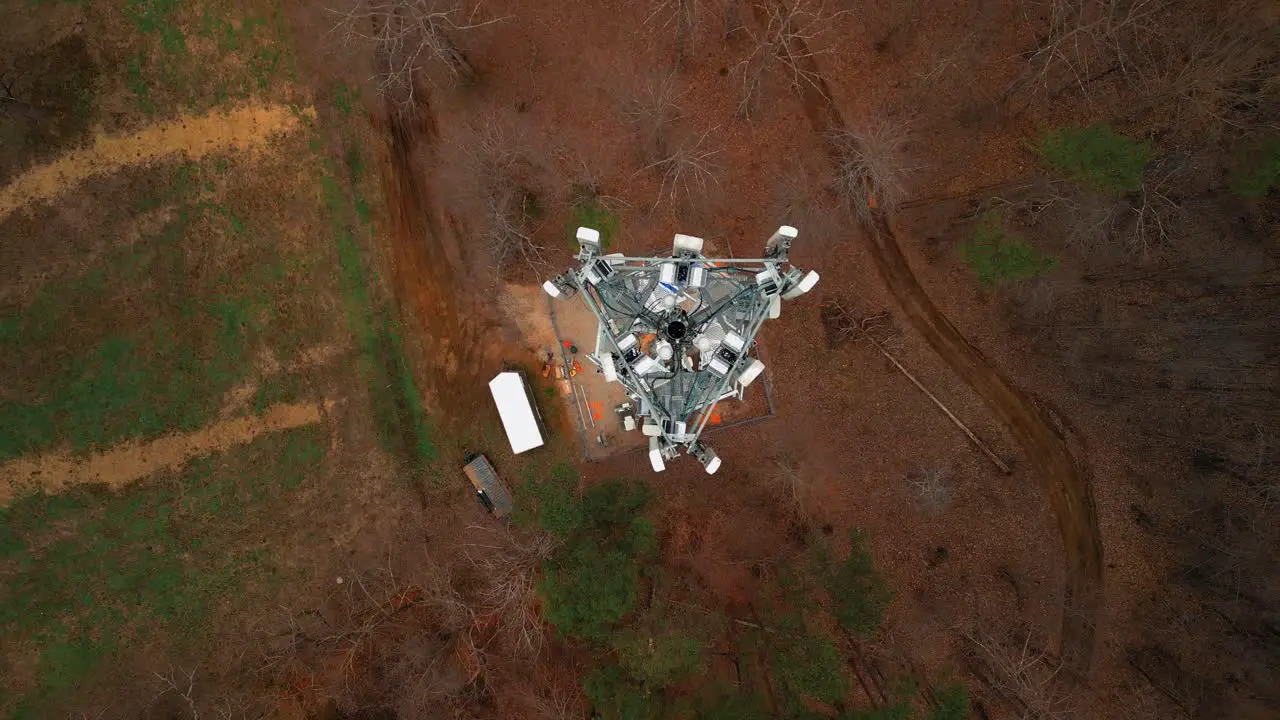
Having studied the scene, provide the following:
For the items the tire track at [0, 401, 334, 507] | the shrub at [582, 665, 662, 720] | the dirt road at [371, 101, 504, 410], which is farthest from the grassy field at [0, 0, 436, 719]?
the shrub at [582, 665, 662, 720]

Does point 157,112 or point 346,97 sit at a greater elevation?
point 157,112

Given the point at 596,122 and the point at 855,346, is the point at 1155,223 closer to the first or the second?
the point at 855,346

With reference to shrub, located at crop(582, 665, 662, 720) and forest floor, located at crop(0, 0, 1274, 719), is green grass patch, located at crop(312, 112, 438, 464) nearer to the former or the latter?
forest floor, located at crop(0, 0, 1274, 719)

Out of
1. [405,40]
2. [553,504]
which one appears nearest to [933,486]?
[553,504]

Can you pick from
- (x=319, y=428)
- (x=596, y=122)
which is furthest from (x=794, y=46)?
(x=319, y=428)

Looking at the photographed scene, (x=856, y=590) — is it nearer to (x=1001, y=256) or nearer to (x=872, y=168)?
(x=1001, y=256)

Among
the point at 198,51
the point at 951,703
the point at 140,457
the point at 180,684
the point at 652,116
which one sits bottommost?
the point at 951,703
